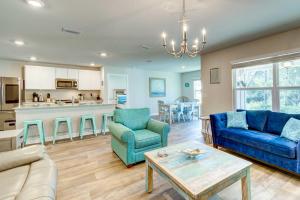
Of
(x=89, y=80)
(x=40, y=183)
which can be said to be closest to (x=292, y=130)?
(x=40, y=183)

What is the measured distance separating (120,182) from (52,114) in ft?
9.88

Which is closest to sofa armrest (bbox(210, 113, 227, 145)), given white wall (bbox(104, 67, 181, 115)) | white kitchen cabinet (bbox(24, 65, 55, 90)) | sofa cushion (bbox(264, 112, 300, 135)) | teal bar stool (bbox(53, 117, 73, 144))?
sofa cushion (bbox(264, 112, 300, 135))

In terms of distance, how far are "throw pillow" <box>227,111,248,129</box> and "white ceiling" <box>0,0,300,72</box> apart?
5.57 ft

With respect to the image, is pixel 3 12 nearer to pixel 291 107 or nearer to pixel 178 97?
pixel 291 107

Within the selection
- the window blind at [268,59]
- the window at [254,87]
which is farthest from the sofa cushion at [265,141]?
the window blind at [268,59]

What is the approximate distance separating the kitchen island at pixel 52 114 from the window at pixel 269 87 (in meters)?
4.01

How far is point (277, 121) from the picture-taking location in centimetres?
278

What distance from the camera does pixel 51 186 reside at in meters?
1.25

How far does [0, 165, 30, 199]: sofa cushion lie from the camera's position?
119 cm

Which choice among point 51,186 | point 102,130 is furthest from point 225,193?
point 102,130

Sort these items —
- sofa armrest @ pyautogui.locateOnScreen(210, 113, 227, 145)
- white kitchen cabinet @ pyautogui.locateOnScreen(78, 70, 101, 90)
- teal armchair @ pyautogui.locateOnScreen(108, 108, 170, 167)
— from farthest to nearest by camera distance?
1. white kitchen cabinet @ pyautogui.locateOnScreen(78, 70, 101, 90)
2. sofa armrest @ pyautogui.locateOnScreen(210, 113, 227, 145)
3. teal armchair @ pyautogui.locateOnScreen(108, 108, 170, 167)

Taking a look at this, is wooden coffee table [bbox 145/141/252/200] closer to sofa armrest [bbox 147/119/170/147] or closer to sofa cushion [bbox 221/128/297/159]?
sofa armrest [bbox 147/119/170/147]

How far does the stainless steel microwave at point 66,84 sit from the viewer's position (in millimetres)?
5707

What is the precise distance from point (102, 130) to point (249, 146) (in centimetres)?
386
